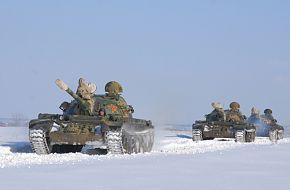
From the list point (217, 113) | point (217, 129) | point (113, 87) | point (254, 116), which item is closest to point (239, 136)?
point (217, 129)

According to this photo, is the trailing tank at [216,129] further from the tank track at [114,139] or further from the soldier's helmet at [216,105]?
the tank track at [114,139]

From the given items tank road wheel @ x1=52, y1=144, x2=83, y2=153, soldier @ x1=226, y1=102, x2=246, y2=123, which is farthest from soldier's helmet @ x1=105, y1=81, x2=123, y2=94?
soldier @ x1=226, y1=102, x2=246, y2=123

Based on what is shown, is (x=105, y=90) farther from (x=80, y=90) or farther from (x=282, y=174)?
(x=282, y=174)

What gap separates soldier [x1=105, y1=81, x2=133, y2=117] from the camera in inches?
790

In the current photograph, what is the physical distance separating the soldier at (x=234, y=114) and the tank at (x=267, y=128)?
448cm

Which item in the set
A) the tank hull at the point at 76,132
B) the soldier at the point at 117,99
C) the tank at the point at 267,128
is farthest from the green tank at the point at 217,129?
the tank hull at the point at 76,132

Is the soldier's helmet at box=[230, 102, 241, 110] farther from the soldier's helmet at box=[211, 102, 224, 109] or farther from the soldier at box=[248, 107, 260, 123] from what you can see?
the soldier at box=[248, 107, 260, 123]

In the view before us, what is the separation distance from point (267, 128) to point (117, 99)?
19333 mm

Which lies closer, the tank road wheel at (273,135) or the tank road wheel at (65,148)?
the tank road wheel at (65,148)

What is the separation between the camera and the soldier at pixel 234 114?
31672mm

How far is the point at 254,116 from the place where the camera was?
3956 cm

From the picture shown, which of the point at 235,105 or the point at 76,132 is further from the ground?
the point at 235,105

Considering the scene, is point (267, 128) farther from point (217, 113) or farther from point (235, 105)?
point (217, 113)

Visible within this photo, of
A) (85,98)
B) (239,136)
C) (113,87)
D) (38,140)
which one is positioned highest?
(113,87)
